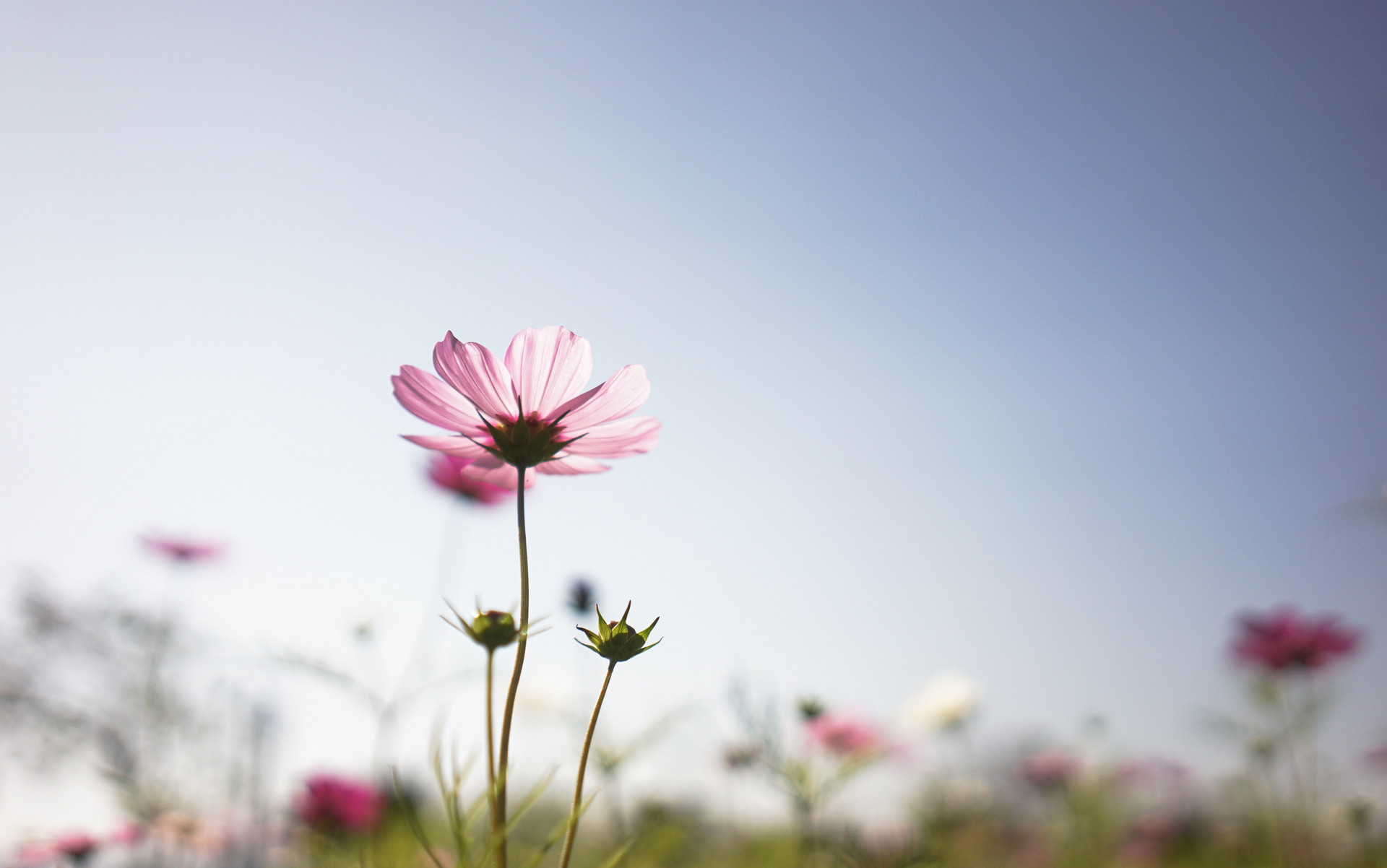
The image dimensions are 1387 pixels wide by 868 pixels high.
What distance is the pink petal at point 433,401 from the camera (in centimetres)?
62

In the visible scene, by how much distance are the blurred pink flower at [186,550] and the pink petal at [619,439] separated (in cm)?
242

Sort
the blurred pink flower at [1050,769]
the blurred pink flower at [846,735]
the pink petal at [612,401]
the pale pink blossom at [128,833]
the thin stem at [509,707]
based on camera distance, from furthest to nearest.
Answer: the blurred pink flower at [1050,769] < the blurred pink flower at [846,735] < the pale pink blossom at [128,833] < the pink petal at [612,401] < the thin stem at [509,707]

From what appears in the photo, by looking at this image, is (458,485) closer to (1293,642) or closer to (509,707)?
(509,707)

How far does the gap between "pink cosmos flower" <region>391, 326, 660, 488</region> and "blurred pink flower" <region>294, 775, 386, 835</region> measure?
0.83m

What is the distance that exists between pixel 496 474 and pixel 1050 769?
369 cm

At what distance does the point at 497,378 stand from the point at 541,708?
5.24 feet

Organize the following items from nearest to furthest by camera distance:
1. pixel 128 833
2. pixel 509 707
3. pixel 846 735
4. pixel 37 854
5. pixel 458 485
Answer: pixel 509 707
pixel 37 854
pixel 458 485
pixel 128 833
pixel 846 735

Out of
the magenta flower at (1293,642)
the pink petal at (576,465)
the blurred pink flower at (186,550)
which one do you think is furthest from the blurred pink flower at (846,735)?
the blurred pink flower at (186,550)

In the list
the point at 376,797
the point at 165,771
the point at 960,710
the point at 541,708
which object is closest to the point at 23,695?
the point at 165,771

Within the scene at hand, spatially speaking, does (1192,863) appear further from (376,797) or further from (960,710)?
(376,797)

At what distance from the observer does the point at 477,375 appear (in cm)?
65

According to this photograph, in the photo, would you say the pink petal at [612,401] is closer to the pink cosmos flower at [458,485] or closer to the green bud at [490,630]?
the green bud at [490,630]

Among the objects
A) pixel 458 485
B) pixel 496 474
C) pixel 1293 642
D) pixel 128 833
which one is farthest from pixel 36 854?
pixel 1293 642

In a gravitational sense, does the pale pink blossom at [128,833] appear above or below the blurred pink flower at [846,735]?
below
